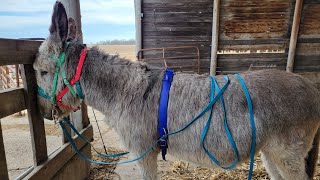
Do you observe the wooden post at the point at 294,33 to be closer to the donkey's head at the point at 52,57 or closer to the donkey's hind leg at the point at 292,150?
the donkey's hind leg at the point at 292,150

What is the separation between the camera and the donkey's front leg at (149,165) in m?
2.25

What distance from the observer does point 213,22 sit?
21.3ft

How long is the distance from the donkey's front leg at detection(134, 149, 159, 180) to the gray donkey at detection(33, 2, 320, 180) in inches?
0.4

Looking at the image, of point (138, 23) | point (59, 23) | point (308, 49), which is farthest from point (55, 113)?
point (308, 49)

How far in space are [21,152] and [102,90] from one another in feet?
10.9

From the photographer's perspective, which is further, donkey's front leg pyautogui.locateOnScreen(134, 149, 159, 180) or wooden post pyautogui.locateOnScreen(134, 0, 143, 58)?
wooden post pyautogui.locateOnScreen(134, 0, 143, 58)

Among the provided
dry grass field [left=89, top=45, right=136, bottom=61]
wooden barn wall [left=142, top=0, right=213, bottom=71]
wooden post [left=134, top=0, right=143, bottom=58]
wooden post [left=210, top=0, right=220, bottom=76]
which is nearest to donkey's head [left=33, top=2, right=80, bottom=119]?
dry grass field [left=89, top=45, right=136, bottom=61]

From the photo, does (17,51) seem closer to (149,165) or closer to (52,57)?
(52,57)

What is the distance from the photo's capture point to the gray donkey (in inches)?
79.0

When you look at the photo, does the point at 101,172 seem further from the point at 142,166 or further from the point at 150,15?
the point at 150,15

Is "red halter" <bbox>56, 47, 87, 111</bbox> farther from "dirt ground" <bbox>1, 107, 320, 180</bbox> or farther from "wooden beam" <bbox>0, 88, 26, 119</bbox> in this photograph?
"dirt ground" <bbox>1, 107, 320, 180</bbox>

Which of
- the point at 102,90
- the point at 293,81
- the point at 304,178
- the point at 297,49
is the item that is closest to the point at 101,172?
the point at 102,90

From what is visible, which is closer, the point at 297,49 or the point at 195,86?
the point at 195,86

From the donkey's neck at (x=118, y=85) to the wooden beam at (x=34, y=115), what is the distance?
0.50 meters
